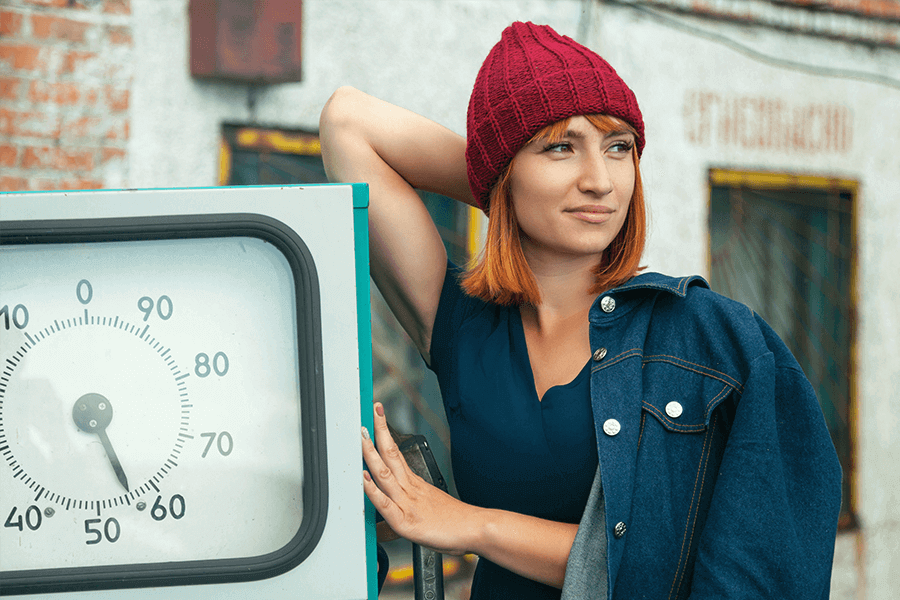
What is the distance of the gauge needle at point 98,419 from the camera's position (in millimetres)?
1006

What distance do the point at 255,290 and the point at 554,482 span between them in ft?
1.67

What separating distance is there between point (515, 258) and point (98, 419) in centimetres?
65

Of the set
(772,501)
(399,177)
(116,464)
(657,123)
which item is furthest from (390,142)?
(657,123)

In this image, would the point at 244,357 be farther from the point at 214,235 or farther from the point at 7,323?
the point at 7,323

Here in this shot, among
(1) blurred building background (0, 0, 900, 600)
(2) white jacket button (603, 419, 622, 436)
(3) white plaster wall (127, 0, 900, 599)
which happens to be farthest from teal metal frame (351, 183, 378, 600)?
(3) white plaster wall (127, 0, 900, 599)

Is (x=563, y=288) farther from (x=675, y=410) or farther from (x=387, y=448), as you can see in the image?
(x=387, y=448)

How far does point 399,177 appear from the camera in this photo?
1453 mm

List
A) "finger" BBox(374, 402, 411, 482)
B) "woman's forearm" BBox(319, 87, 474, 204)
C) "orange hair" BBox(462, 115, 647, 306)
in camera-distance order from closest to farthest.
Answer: "finger" BBox(374, 402, 411, 482)
"orange hair" BBox(462, 115, 647, 306)
"woman's forearm" BBox(319, 87, 474, 204)

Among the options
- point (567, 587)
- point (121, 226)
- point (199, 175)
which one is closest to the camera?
point (121, 226)

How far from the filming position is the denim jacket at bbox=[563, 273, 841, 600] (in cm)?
106

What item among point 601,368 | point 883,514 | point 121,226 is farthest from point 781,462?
point 883,514

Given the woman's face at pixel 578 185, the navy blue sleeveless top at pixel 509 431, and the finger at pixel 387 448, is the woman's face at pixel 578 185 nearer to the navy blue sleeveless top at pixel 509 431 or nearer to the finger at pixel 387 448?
the navy blue sleeveless top at pixel 509 431

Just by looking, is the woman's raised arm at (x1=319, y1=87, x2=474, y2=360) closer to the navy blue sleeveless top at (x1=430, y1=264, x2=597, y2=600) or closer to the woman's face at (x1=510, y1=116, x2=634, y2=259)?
the navy blue sleeveless top at (x1=430, y1=264, x2=597, y2=600)

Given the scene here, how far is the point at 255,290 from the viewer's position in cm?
104
